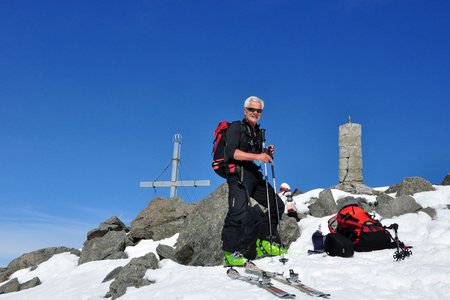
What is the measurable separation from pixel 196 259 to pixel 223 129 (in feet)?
11.8

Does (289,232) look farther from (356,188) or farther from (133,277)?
(356,188)

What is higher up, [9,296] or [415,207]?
[415,207]

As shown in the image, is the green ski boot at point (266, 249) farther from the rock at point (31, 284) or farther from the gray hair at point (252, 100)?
the rock at point (31, 284)

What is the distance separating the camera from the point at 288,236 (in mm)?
9695

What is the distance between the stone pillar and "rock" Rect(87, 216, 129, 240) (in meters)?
10.4

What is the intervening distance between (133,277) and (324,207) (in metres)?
7.09

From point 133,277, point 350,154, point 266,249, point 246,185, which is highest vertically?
point 350,154

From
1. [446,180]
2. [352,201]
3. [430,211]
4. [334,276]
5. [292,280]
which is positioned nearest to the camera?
[292,280]

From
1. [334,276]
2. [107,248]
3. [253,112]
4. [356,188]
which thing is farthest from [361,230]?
[356,188]

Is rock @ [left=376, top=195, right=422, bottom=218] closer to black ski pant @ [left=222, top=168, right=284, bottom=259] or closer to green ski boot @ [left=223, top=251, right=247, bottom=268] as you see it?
black ski pant @ [left=222, top=168, right=284, bottom=259]

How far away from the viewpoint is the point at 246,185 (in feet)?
24.2

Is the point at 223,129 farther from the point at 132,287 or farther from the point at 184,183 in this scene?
the point at 184,183

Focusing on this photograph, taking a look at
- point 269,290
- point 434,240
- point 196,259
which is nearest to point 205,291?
point 269,290

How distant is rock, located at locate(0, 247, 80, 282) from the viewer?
15.2 meters
